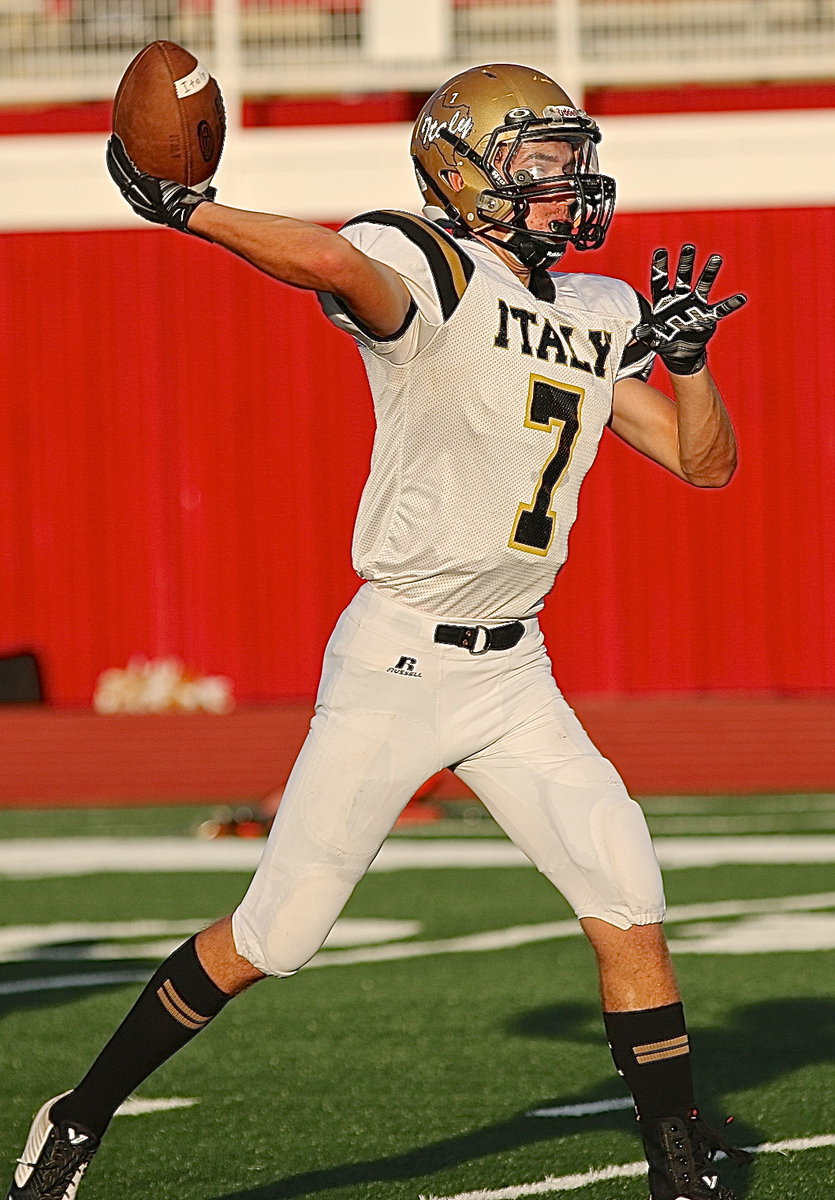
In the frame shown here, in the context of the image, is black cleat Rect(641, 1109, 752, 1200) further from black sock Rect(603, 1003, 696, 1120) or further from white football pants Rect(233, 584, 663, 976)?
white football pants Rect(233, 584, 663, 976)

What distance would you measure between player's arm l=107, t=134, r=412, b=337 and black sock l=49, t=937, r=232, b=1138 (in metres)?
1.28

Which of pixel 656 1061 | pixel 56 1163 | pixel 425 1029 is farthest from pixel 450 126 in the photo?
pixel 425 1029

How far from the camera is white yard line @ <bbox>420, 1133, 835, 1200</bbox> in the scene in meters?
4.10

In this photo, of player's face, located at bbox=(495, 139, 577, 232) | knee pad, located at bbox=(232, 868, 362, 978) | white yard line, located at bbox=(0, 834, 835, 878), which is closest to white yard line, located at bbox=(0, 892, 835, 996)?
white yard line, located at bbox=(0, 834, 835, 878)

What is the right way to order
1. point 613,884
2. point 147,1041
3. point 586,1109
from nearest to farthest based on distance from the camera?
point 613,884
point 147,1041
point 586,1109

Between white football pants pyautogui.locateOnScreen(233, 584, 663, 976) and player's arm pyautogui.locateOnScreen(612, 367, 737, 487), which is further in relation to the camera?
player's arm pyautogui.locateOnScreen(612, 367, 737, 487)

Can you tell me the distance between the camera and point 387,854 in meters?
9.45

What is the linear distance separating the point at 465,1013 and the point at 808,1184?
1988 millimetres

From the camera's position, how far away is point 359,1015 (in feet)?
19.7

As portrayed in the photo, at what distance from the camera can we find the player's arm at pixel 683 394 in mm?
3943

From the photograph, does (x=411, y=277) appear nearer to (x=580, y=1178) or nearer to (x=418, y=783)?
(x=418, y=783)

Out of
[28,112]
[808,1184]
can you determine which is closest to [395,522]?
[808,1184]

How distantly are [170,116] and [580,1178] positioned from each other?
2.32 m

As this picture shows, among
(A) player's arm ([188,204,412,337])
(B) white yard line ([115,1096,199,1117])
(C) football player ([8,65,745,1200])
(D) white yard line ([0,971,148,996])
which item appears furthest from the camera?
(D) white yard line ([0,971,148,996])
